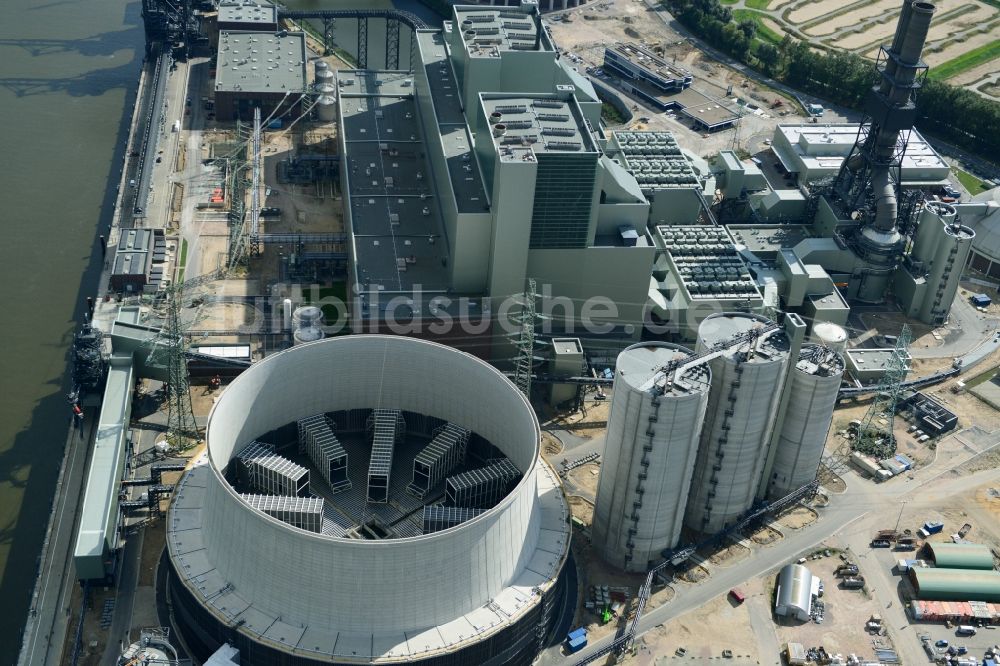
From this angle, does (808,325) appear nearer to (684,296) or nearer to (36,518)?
(684,296)

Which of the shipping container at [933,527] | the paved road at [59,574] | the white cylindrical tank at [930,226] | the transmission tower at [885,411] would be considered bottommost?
the paved road at [59,574]

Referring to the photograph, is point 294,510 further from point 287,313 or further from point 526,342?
point 287,313

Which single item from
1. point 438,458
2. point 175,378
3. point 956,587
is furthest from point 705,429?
point 175,378

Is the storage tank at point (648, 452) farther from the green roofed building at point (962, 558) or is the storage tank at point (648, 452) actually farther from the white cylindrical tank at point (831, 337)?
the green roofed building at point (962, 558)

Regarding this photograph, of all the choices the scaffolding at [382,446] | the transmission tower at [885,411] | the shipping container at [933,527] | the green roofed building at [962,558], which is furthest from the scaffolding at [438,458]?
the shipping container at [933,527]

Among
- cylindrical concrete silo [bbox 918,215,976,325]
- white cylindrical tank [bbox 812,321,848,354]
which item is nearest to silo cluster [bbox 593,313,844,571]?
white cylindrical tank [bbox 812,321,848,354]

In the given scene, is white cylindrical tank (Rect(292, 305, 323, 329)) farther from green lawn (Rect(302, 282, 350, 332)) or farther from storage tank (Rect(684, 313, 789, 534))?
storage tank (Rect(684, 313, 789, 534))

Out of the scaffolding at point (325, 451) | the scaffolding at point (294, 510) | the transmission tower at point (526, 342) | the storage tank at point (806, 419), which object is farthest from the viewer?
the transmission tower at point (526, 342)

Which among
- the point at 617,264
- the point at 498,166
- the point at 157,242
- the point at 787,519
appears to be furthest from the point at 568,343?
the point at 157,242
